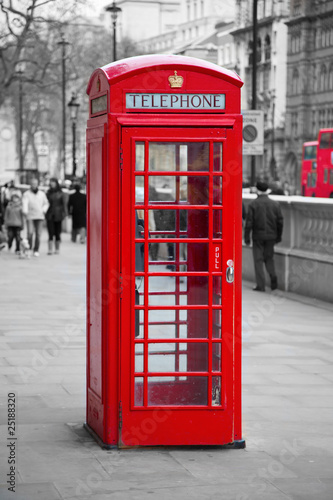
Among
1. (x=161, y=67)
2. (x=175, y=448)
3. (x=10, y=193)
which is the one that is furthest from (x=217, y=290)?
(x=10, y=193)

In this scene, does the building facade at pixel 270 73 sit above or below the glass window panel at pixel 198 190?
above

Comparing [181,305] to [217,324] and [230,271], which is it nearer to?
[217,324]

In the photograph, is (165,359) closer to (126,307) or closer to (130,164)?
(126,307)

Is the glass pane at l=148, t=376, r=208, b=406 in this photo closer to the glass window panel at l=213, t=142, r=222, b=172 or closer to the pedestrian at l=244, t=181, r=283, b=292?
the glass window panel at l=213, t=142, r=222, b=172

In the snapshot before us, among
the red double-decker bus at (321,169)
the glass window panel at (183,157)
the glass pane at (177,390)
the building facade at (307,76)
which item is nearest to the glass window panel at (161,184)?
the glass window panel at (183,157)

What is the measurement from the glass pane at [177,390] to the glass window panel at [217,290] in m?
0.45

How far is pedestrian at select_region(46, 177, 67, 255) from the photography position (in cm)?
2298

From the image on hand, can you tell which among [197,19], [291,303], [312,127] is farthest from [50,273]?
[197,19]

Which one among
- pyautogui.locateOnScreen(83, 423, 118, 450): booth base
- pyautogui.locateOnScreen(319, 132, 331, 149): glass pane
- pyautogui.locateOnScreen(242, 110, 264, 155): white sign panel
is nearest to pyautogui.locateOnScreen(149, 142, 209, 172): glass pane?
pyautogui.locateOnScreen(83, 423, 118, 450): booth base

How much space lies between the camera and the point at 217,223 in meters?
6.05

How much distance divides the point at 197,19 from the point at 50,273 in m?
112

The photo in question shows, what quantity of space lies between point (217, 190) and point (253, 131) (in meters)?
13.6

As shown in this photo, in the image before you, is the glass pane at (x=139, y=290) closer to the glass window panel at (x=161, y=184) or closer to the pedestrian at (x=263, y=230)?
the glass window panel at (x=161, y=184)

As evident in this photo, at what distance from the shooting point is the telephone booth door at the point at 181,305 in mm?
5926
